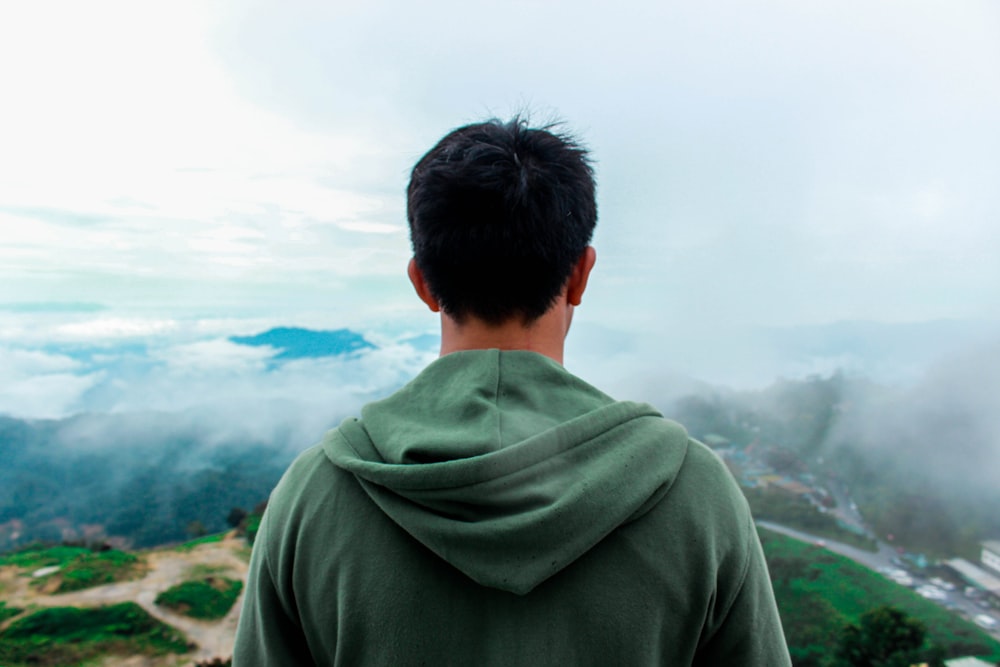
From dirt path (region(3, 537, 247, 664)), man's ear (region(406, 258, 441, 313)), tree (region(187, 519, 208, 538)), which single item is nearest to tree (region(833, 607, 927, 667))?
dirt path (region(3, 537, 247, 664))

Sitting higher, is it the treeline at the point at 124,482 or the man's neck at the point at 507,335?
the man's neck at the point at 507,335

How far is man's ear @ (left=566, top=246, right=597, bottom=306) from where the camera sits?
2.83 ft

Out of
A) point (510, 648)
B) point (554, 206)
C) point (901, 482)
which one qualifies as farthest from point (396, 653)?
point (901, 482)

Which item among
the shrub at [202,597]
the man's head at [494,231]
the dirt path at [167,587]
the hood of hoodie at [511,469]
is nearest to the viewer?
the hood of hoodie at [511,469]

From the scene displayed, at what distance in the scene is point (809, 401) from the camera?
1433cm

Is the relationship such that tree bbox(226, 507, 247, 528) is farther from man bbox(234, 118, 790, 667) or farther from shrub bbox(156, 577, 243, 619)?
man bbox(234, 118, 790, 667)

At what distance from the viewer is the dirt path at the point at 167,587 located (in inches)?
224

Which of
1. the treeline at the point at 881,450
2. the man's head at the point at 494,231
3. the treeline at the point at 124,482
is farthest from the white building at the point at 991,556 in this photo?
the man's head at the point at 494,231

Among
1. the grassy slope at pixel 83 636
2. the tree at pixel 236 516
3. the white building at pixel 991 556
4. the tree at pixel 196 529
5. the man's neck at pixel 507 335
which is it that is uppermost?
the man's neck at pixel 507 335

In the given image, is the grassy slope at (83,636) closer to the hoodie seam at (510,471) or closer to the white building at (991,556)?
the hoodie seam at (510,471)

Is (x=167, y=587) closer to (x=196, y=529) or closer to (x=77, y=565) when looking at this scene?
(x=77, y=565)

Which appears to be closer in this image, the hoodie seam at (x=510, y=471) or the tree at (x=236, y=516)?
the hoodie seam at (x=510, y=471)

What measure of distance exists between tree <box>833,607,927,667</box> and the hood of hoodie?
9277 millimetres

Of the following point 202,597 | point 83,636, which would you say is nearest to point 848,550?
point 202,597
